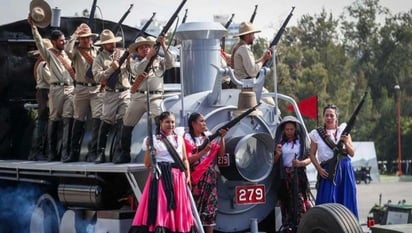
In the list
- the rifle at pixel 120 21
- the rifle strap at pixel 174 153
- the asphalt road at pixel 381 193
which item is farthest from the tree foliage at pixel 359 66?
the rifle strap at pixel 174 153

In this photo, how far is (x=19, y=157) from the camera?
13.0 meters

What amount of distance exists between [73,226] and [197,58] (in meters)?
2.41

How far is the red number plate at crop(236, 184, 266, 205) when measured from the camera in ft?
34.2

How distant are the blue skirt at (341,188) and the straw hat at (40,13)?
4050 millimetres

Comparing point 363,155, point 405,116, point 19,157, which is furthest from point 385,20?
point 19,157

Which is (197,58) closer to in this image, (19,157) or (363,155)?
(19,157)

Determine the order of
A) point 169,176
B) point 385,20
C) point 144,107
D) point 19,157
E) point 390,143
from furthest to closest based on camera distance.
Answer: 1. point 385,20
2. point 390,143
3. point 19,157
4. point 144,107
5. point 169,176

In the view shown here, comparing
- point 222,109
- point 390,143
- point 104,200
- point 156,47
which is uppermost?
point 156,47

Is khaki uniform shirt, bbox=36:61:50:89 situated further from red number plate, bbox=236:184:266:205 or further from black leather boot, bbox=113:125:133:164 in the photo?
red number plate, bbox=236:184:266:205

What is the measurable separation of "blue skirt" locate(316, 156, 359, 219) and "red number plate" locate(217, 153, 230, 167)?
106 cm

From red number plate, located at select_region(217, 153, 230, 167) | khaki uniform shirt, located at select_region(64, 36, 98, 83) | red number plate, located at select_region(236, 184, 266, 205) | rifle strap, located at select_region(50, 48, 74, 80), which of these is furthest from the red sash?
rifle strap, located at select_region(50, 48, 74, 80)

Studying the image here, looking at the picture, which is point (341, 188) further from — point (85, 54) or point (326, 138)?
point (85, 54)

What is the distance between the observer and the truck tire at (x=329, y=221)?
9000mm

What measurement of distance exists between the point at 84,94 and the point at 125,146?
124 centimetres
